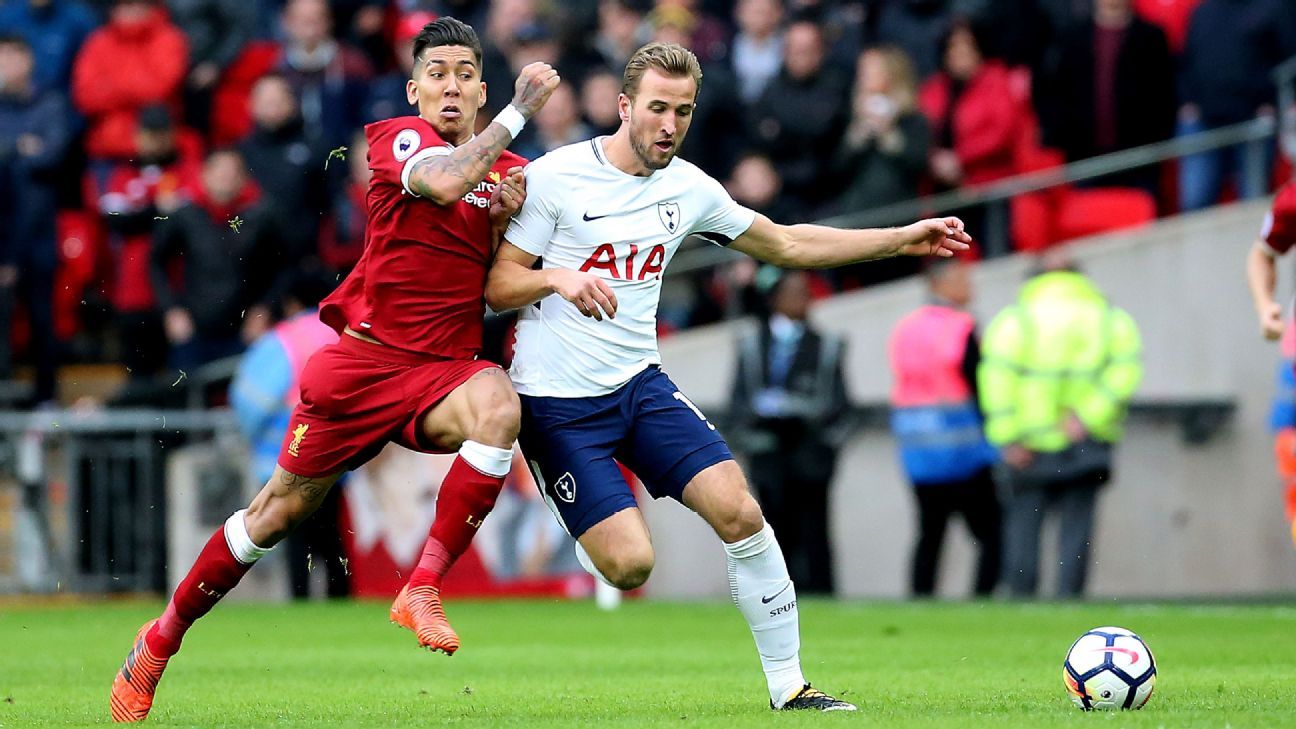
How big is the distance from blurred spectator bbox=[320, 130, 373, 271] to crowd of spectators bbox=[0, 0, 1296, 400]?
0.02 meters

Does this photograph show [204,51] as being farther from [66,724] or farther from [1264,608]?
[66,724]

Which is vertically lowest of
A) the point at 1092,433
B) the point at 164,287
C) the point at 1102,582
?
the point at 1102,582

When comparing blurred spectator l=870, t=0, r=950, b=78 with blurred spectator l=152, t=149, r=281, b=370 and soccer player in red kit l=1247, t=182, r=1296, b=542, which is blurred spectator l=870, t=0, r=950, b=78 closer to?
blurred spectator l=152, t=149, r=281, b=370

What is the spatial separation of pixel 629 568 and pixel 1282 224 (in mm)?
4358

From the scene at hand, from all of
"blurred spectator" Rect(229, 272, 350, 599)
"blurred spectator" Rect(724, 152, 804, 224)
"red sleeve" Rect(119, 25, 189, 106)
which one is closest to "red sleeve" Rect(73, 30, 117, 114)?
"red sleeve" Rect(119, 25, 189, 106)

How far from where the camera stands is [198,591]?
8.11 m

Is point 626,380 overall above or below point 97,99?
below

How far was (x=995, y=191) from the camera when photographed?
16969mm

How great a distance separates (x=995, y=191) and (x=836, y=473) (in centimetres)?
263

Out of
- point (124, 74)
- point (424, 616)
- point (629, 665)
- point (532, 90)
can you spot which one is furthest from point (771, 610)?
point (124, 74)

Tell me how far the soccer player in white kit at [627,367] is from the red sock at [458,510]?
315mm

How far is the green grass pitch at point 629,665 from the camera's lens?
25.5 feet

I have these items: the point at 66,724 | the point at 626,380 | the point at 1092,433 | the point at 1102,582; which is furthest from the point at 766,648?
the point at 1102,582

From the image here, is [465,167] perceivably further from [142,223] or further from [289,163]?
[142,223]
